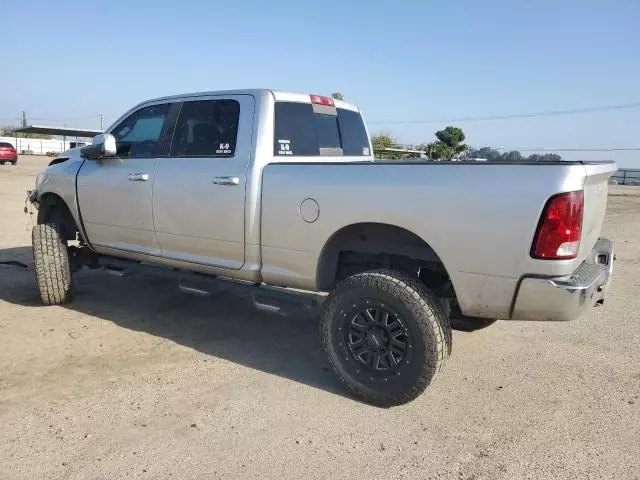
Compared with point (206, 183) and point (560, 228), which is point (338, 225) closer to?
point (206, 183)

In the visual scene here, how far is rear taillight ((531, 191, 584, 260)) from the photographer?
9.57ft

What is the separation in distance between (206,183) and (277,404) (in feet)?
5.99

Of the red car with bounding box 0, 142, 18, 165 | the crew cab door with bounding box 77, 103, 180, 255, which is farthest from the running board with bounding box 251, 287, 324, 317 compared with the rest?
the red car with bounding box 0, 142, 18, 165

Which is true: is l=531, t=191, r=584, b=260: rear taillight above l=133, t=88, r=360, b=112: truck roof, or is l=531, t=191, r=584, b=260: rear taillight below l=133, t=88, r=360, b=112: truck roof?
below

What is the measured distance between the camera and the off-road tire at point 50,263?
5.44 meters

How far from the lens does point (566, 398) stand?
3.68 m

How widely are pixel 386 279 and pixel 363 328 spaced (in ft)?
1.24

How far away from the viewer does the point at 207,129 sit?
4.59m

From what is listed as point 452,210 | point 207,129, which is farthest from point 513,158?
point 207,129

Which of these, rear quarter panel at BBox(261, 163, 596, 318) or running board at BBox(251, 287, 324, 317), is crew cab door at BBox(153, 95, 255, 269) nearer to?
running board at BBox(251, 287, 324, 317)

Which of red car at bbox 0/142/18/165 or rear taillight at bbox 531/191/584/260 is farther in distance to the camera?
red car at bbox 0/142/18/165

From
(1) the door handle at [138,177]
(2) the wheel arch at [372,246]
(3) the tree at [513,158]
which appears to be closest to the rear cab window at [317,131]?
(2) the wheel arch at [372,246]

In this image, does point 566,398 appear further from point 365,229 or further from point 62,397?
point 62,397

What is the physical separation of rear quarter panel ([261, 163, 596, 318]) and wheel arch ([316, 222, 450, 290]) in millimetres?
95
